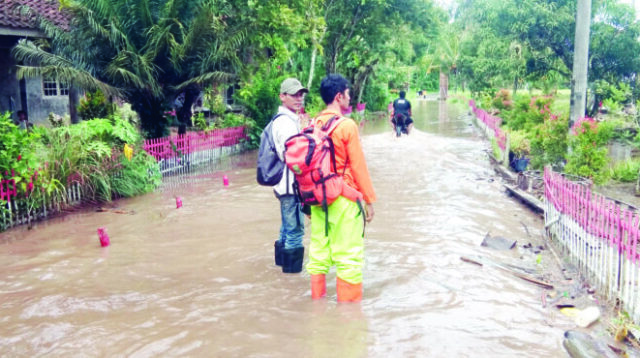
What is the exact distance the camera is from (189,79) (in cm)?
1434

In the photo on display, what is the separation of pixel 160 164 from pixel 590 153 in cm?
929

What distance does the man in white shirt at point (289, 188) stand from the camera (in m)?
5.82

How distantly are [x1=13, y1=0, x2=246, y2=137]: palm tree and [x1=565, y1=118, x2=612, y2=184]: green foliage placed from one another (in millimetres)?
8002

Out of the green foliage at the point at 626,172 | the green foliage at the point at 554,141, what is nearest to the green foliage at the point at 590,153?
the green foliage at the point at 554,141

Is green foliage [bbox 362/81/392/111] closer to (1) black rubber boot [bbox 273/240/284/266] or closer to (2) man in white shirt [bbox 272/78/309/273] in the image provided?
(1) black rubber boot [bbox 273/240/284/266]

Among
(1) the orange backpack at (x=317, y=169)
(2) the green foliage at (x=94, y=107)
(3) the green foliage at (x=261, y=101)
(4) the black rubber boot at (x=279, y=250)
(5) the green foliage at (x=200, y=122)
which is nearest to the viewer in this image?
(1) the orange backpack at (x=317, y=169)

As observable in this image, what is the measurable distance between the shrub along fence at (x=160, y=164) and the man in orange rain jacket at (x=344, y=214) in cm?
575

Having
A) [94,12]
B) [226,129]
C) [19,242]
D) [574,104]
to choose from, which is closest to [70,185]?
[19,242]

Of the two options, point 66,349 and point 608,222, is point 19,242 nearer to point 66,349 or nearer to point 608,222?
point 66,349

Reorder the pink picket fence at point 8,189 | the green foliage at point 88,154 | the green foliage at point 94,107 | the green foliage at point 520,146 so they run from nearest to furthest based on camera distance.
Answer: the pink picket fence at point 8,189 → the green foliage at point 88,154 → the green foliage at point 94,107 → the green foliage at point 520,146

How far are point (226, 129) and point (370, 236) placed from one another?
10.3 m

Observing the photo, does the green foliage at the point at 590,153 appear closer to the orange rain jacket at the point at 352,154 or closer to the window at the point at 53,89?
the orange rain jacket at the point at 352,154

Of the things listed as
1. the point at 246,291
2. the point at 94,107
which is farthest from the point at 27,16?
the point at 246,291

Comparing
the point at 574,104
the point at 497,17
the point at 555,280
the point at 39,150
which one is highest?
the point at 497,17
